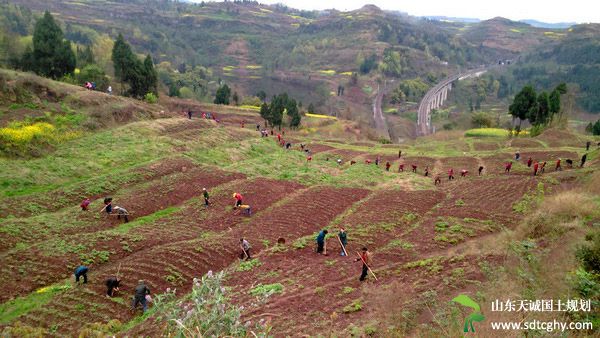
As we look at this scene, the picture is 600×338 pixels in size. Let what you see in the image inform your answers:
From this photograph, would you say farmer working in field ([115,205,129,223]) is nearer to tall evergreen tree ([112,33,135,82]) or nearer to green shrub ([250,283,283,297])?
green shrub ([250,283,283,297])

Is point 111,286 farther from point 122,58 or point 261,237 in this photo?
point 122,58

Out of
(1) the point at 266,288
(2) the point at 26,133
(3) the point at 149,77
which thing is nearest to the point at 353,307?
(1) the point at 266,288

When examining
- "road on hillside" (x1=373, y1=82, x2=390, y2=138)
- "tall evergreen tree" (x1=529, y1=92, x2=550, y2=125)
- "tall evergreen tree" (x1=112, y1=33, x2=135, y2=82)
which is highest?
"tall evergreen tree" (x1=112, y1=33, x2=135, y2=82)

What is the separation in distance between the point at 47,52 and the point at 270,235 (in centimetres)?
4425

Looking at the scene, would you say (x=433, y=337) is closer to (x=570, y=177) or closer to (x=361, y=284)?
(x=361, y=284)

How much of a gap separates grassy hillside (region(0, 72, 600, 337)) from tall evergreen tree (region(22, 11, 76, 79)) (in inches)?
472

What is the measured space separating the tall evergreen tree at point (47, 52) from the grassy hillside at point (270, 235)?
472 inches

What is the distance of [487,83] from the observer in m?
156

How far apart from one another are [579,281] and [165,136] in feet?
119

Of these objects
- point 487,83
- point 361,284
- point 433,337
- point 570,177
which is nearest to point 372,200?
point 361,284

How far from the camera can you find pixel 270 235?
2083 cm

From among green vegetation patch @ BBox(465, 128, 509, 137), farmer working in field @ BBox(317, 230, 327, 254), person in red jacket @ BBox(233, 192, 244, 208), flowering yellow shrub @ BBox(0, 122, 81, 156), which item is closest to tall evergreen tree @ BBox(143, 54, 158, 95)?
flowering yellow shrub @ BBox(0, 122, 81, 156)

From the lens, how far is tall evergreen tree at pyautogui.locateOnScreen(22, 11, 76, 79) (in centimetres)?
4719

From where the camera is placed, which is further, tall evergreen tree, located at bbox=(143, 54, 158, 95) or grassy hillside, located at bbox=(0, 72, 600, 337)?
tall evergreen tree, located at bbox=(143, 54, 158, 95)
